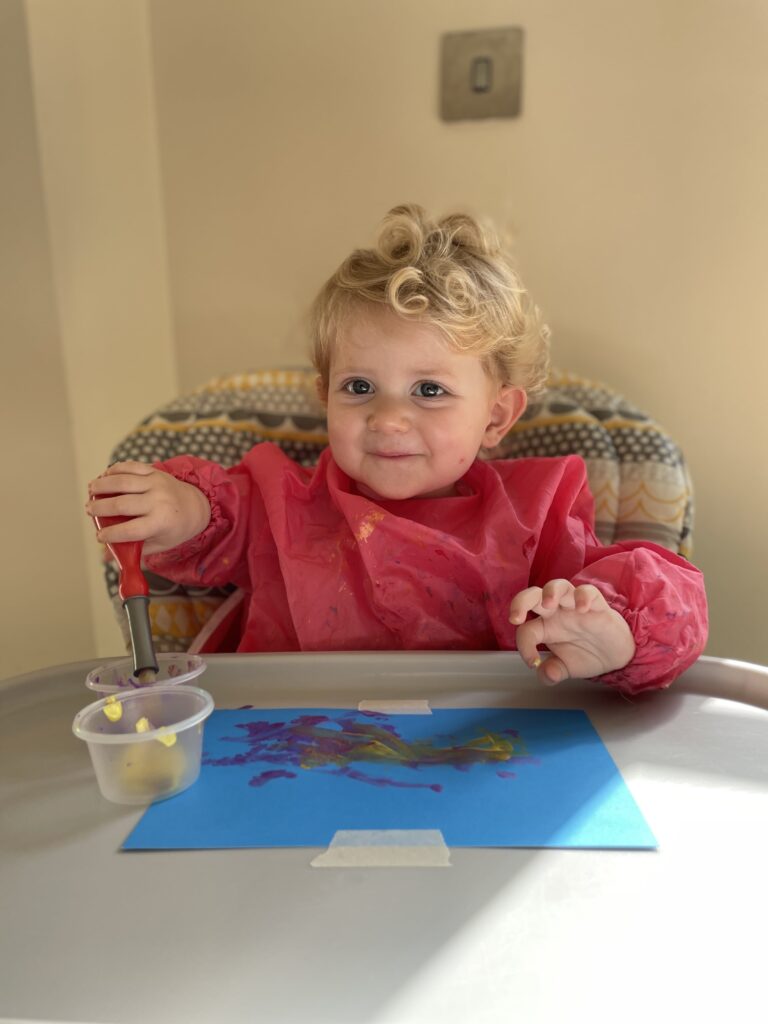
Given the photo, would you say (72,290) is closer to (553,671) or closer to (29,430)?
(29,430)

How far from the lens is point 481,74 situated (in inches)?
52.0

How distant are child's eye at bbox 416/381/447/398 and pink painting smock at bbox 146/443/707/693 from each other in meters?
0.15

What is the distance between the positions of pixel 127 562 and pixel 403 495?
0.34m

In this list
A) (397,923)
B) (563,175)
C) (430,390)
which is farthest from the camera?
(563,175)

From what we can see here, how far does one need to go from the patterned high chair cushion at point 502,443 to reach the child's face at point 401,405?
20cm

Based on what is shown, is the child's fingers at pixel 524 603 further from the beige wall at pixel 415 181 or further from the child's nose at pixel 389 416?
the beige wall at pixel 415 181

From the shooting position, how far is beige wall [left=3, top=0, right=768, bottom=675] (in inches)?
50.6

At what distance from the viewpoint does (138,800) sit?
67 cm

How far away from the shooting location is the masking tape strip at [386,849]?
0.57 meters

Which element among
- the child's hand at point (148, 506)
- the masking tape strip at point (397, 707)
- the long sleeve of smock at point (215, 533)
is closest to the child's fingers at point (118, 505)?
the child's hand at point (148, 506)

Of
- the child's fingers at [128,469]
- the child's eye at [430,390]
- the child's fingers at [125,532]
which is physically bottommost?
the child's fingers at [125,532]

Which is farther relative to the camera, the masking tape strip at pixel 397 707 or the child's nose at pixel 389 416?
the child's nose at pixel 389 416

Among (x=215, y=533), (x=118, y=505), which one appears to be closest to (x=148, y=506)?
(x=118, y=505)

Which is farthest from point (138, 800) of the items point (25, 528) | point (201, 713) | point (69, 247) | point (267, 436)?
point (69, 247)
